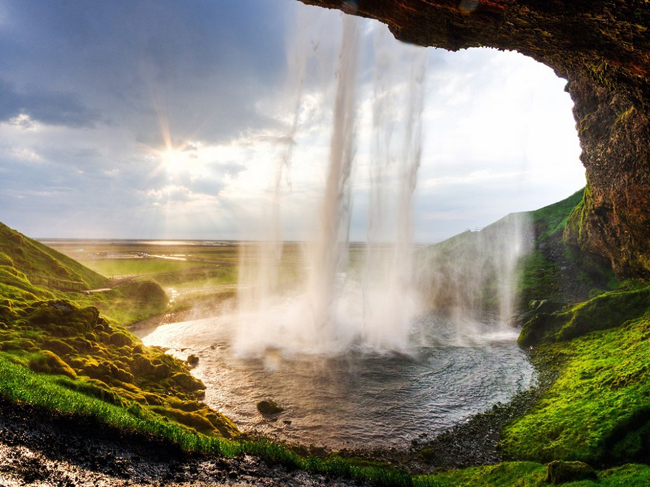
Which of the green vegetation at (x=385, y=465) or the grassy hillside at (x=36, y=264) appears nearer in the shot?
the green vegetation at (x=385, y=465)

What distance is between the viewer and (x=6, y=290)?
20562mm

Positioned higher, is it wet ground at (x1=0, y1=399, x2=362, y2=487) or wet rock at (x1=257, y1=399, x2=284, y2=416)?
wet ground at (x1=0, y1=399, x2=362, y2=487)

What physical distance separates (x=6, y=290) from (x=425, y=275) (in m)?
54.2

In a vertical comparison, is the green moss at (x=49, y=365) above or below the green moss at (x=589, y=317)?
below

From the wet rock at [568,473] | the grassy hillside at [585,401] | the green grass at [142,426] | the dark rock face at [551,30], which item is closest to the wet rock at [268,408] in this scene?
the green grass at [142,426]

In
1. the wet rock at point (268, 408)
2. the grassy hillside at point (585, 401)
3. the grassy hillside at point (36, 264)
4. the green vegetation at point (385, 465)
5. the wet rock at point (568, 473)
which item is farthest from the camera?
the grassy hillside at point (36, 264)

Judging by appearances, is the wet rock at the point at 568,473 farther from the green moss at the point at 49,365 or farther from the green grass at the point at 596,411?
the green moss at the point at 49,365

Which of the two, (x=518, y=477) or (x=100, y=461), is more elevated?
(x=100, y=461)

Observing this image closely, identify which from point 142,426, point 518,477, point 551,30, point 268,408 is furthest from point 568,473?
point 142,426

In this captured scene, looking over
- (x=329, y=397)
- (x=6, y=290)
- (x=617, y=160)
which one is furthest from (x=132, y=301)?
(x=617, y=160)

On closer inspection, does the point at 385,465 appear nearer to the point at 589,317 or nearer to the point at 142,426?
the point at 142,426

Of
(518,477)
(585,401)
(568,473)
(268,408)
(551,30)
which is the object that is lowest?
(268,408)

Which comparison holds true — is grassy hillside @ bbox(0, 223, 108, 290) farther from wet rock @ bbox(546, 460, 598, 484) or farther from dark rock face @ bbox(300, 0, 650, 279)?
wet rock @ bbox(546, 460, 598, 484)

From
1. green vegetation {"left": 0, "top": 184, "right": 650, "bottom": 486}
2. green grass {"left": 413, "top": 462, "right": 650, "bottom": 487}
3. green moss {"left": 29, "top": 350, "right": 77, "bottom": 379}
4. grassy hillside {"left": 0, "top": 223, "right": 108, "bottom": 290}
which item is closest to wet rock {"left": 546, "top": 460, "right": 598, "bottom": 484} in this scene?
green vegetation {"left": 0, "top": 184, "right": 650, "bottom": 486}
